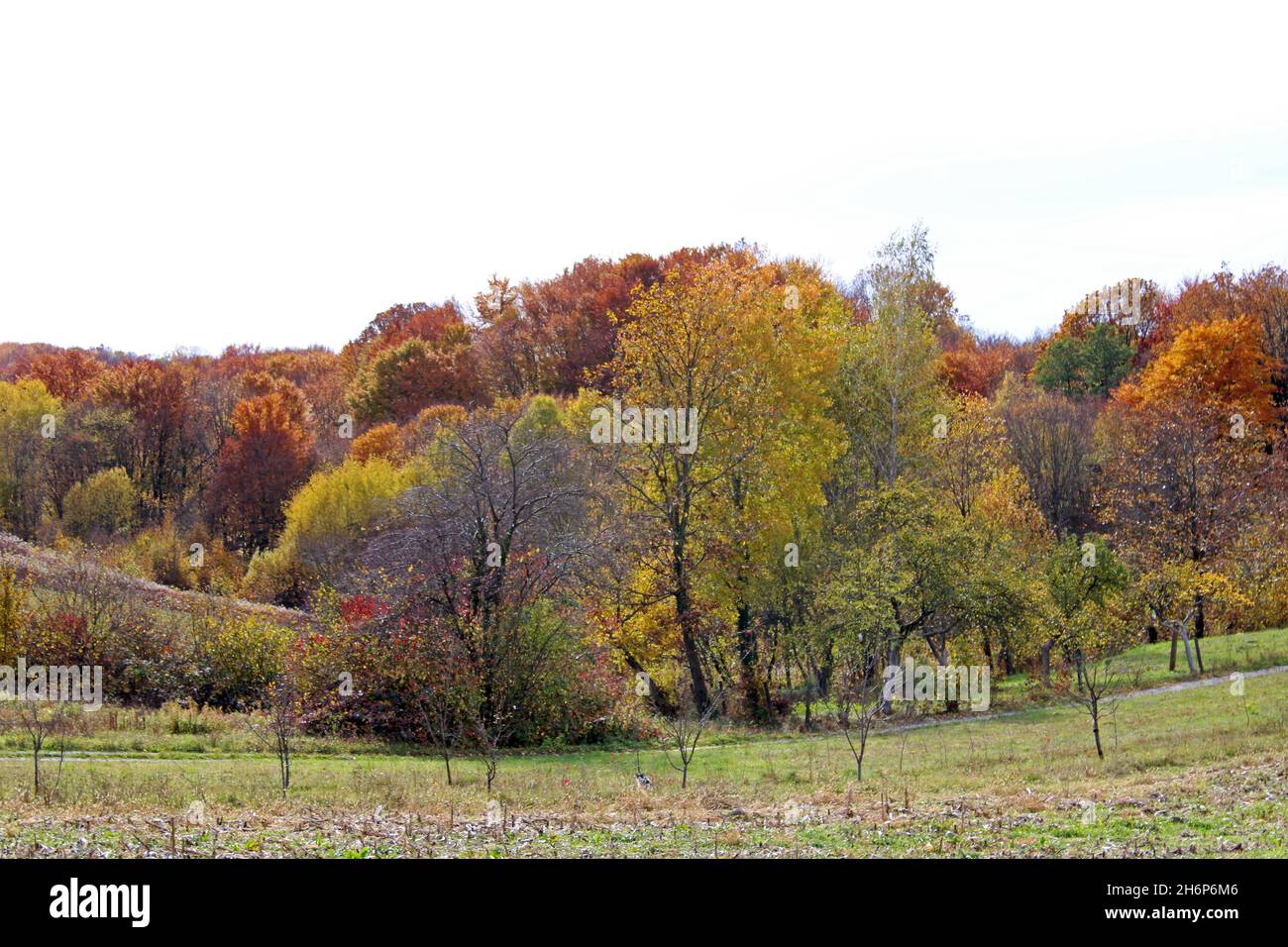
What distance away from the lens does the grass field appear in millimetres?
12719

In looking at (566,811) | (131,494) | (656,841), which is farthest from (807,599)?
(131,494)

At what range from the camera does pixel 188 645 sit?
2952 cm

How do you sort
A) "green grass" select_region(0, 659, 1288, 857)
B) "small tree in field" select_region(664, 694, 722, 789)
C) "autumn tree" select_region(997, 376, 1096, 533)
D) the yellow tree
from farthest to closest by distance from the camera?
"autumn tree" select_region(997, 376, 1096, 533), the yellow tree, "small tree in field" select_region(664, 694, 722, 789), "green grass" select_region(0, 659, 1288, 857)

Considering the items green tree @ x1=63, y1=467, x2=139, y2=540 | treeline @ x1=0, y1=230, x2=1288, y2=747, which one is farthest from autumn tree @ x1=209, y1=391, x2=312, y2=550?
green tree @ x1=63, y1=467, x2=139, y2=540

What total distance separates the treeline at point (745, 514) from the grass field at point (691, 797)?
234 centimetres

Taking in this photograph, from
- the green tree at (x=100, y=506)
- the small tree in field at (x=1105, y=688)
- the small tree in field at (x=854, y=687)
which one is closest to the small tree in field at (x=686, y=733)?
the small tree in field at (x=854, y=687)

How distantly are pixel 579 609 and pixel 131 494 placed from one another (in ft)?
155

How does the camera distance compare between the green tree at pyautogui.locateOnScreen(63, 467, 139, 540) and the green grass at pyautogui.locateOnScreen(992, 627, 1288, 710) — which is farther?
the green tree at pyautogui.locateOnScreen(63, 467, 139, 540)

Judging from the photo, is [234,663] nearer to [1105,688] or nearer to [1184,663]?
[1105,688]

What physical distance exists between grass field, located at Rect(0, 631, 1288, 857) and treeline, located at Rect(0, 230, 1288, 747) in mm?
2343

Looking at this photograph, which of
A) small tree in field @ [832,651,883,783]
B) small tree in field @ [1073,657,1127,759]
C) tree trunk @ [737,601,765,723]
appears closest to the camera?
small tree in field @ [1073,657,1127,759]

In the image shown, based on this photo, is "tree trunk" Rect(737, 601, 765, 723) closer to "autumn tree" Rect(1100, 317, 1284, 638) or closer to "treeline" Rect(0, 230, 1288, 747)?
"treeline" Rect(0, 230, 1288, 747)
